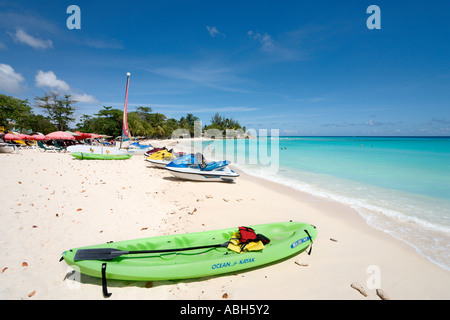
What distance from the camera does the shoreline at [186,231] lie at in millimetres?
2953

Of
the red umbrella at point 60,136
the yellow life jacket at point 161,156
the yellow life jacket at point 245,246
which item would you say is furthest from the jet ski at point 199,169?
the red umbrella at point 60,136

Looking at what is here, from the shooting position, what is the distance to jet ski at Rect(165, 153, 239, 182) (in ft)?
32.9

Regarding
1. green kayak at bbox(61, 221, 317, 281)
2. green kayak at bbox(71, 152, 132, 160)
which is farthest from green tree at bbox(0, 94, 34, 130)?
green kayak at bbox(61, 221, 317, 281)

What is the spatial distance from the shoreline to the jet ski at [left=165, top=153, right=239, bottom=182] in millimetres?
1682

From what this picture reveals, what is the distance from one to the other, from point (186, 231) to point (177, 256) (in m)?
1.31

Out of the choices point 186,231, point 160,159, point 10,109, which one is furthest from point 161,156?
point 10,109

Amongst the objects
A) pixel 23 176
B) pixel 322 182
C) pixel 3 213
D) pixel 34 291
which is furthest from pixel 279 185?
pixel 23 176

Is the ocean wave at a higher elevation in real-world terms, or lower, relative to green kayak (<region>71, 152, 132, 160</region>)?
lower

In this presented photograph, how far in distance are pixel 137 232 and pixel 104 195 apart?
3325 mm

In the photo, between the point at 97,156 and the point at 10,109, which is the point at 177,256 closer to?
the point at 97,156

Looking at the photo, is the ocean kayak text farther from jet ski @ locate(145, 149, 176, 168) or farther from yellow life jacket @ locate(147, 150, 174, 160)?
yellow life jacket @ locate(147, 150, 174, 160)

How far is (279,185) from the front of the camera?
35.3 ft

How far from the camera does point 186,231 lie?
4758mm

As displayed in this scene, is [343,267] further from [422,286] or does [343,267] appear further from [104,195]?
[104,195]
